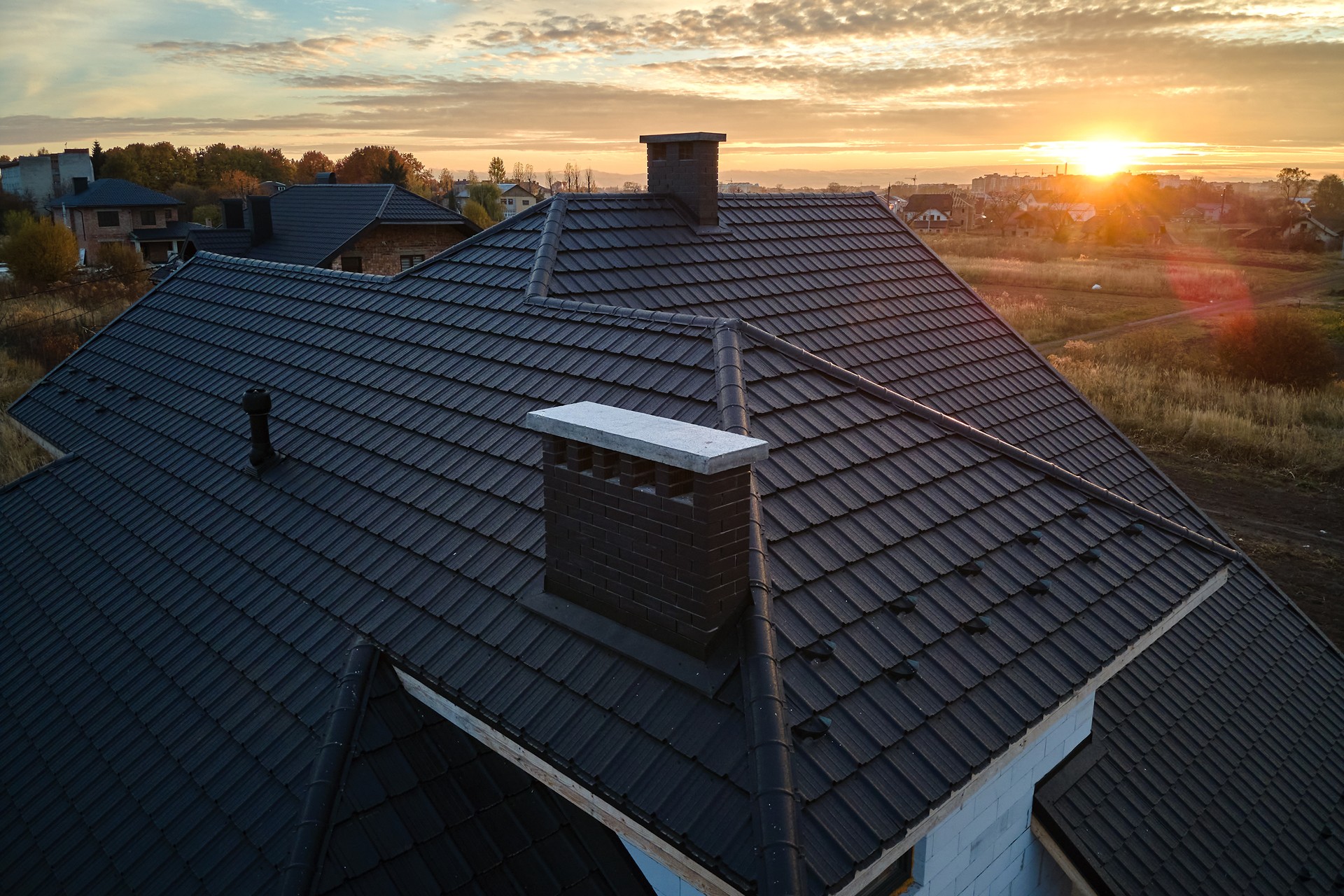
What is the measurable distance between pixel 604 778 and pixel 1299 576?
16.5 meters

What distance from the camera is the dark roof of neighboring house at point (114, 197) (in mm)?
57062

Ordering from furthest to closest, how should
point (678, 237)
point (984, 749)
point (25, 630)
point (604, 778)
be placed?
1. point (678, 237)
2. point (25, 630)
3. point (984, 749)
4. point (604, 778)

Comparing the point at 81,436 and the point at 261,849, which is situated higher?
the point at 81,436

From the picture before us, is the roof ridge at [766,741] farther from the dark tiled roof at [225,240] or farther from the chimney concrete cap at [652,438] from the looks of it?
the dark tiled roof at [225,240]

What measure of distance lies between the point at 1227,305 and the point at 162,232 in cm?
6748

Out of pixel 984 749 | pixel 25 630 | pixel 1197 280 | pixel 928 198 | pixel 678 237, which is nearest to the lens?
pixel 984 749

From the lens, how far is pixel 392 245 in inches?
1189

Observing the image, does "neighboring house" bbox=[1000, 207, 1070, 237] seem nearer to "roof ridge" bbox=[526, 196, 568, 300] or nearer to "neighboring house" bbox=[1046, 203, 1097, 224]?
"neighboring house" bbox=[1046, 203, 1097, 224]

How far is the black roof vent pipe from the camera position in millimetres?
7734

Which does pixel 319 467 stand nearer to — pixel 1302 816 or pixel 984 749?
pixel 984 749

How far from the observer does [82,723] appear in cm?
621

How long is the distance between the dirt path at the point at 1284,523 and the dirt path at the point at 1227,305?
9.89 m

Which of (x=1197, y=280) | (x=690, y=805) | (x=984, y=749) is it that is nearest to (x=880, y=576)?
(x=984, y=749)

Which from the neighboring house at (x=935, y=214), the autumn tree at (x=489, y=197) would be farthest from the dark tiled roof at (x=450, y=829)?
the neighboring house at (x=935, y=214)
